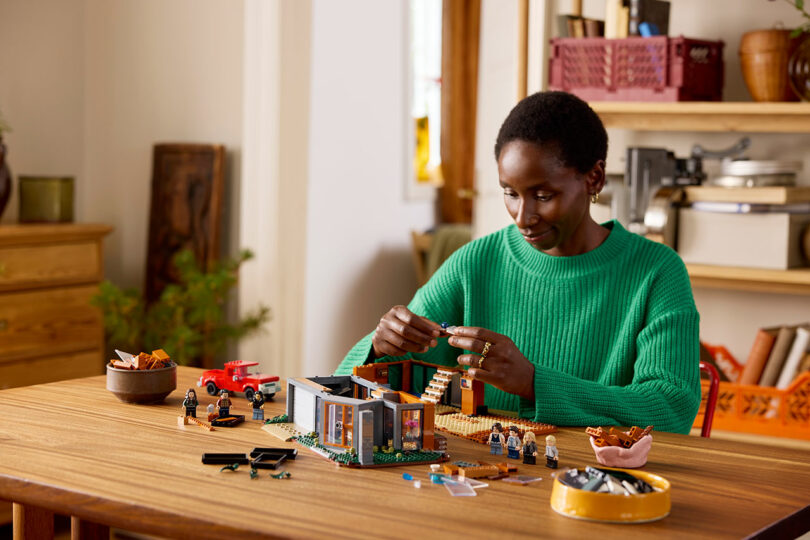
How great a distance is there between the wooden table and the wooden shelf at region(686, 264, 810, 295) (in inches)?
46.5

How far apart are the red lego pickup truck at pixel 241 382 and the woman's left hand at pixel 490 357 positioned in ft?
1.21

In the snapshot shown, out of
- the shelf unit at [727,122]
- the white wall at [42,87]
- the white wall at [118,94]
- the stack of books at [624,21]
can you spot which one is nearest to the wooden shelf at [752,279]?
the shelf unit at [727,122]

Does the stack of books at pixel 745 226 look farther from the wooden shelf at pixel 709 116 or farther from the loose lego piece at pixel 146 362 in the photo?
the loose lego piece at pixel 146 362

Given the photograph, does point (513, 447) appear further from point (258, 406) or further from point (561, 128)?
point (561, 128)

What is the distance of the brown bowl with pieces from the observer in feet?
5.66

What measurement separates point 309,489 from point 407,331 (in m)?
0.55

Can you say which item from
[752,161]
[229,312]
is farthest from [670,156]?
[229,312]

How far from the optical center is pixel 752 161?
271 cm

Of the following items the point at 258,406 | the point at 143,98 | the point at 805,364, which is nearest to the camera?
the point at 258,406

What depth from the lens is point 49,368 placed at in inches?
143

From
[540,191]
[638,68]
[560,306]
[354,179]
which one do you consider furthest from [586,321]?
[354,179]

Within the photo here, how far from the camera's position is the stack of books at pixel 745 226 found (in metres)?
2.65

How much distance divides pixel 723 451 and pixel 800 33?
1517 millimetres

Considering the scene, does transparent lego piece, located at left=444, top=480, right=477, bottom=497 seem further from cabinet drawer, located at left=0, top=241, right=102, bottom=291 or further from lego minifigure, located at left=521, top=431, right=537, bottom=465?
cabinet drawer, located at left=0, top=241, right=102, bottom=291
